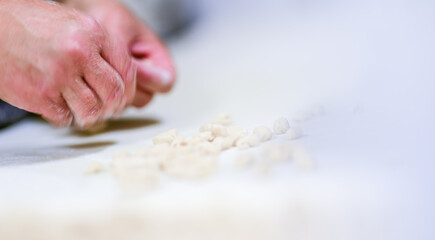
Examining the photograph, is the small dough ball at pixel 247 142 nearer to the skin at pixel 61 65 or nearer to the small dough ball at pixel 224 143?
the small dough ball at pixel 224 143

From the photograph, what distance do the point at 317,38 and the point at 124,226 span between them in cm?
67

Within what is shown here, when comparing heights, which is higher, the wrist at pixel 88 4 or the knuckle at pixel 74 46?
the wrist at pixel 88 4

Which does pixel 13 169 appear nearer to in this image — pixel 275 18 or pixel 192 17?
pixel 275 18

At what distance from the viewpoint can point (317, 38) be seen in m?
0.90

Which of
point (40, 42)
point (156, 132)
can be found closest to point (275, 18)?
point (156, 132)

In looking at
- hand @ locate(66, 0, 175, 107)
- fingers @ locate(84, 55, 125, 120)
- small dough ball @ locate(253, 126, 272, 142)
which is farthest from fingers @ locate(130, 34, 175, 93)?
small dough ball @ locate(253, 126, 272, 142)

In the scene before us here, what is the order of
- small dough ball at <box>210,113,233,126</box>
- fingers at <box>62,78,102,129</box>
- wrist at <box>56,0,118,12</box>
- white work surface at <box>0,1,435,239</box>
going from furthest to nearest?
wrist at <box>56,0,118,12</box> < small dough ball at <box>210,113,233,126</box> < fingers at <box>62,78,102,129</box> < white work surface at <box>0,1,435,239</box>

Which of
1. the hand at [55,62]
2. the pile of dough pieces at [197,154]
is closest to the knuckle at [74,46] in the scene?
the hand at [55,62]

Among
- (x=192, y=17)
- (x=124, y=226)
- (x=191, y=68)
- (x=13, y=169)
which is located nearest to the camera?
(x=124, y=226)

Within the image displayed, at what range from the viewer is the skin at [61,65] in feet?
1.40

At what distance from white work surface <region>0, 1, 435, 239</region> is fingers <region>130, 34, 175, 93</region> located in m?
0.06

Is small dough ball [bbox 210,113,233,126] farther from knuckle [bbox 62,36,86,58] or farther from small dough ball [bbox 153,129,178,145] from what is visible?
knuckle [bbox 62,36,86,58]

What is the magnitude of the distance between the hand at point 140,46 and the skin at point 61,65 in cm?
10

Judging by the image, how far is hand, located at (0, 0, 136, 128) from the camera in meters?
0.43
